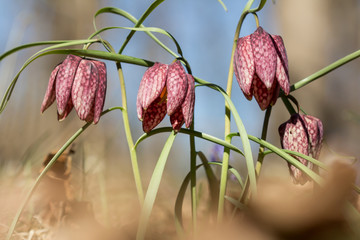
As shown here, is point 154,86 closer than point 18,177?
Yes

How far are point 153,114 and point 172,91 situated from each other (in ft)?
0.37

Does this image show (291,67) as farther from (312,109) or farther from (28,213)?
(28,213)

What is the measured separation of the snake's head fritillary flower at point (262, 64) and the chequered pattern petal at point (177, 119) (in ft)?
0.53

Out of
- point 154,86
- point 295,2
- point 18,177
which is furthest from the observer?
point 295,2

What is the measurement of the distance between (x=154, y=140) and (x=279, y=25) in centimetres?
188

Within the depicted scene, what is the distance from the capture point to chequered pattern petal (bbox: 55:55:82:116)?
0.92m

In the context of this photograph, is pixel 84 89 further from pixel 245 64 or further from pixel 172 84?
pixel 245 64

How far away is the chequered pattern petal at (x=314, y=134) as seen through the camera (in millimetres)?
1001

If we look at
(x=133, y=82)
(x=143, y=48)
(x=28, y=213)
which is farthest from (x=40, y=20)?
(x=28, y=213)

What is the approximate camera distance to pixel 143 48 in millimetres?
5414

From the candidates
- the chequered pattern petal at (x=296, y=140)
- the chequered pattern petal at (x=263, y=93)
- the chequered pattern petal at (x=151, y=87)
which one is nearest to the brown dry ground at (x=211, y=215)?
the chequered pattern petal at (x=296, y=140)

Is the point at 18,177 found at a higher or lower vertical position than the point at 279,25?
lower

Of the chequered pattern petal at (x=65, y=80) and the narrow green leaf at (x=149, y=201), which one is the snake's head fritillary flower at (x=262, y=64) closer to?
the narrow green leaf at (x=149, y=201)

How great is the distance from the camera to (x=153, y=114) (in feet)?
3.15
